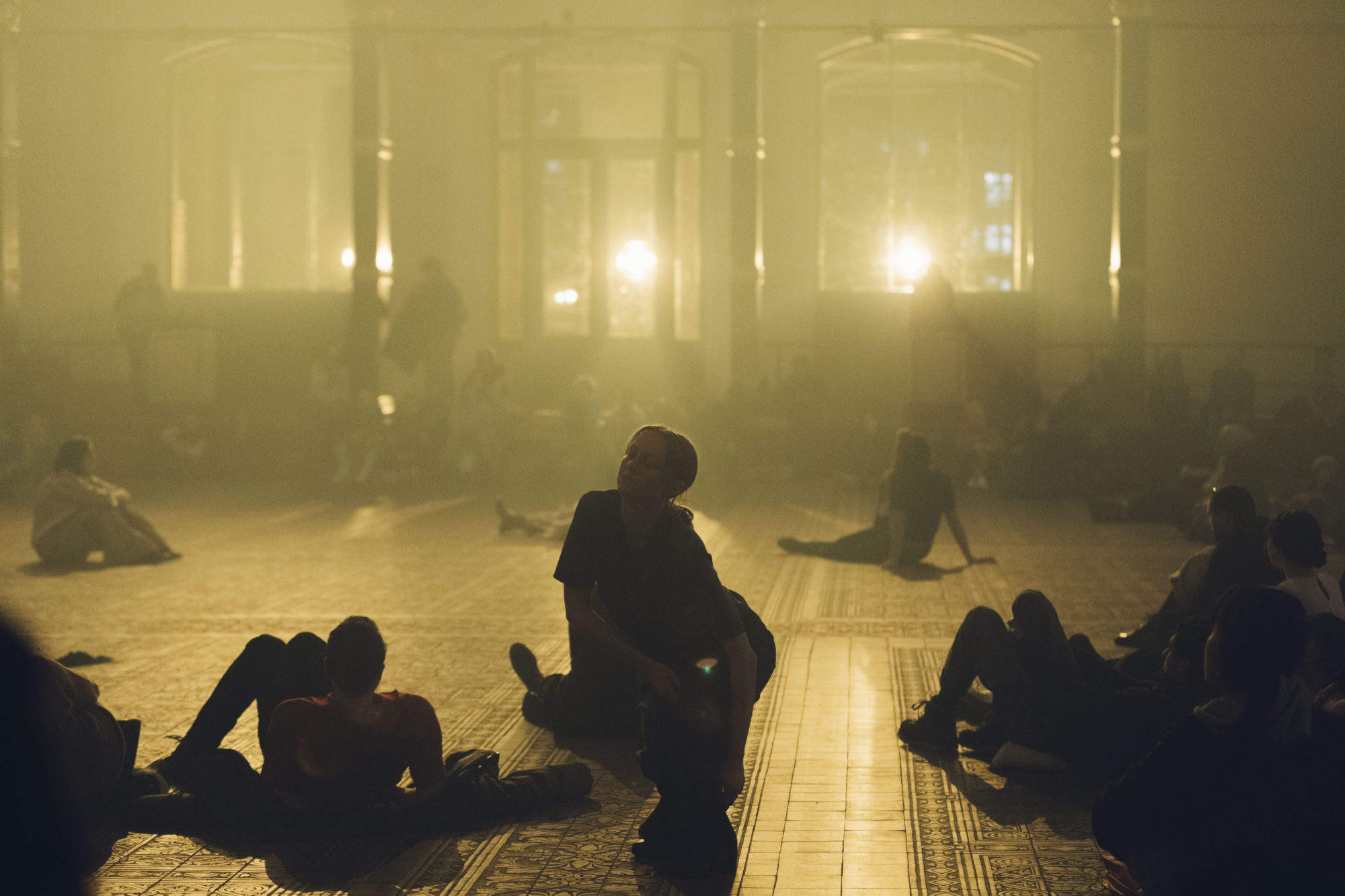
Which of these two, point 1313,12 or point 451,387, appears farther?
point 1313,12

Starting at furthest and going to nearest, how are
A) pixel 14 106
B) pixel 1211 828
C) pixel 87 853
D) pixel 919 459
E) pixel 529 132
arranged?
pixel 529 132, pixel 14 106, pixel 919 459, pixel 87 853, pixel 1211 828

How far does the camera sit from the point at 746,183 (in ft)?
54.7

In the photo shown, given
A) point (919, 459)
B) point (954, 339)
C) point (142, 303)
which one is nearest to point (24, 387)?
point (142, 303)

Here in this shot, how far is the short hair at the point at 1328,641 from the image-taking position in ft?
11.4

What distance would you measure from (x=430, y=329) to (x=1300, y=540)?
13.2 m

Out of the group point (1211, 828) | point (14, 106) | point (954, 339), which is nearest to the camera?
point (1211, 828)

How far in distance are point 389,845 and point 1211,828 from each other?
1971mm

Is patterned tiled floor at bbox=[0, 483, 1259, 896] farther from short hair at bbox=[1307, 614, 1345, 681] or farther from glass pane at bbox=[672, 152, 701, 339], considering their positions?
glass pane at bbox=[672, 152, 701, 339]

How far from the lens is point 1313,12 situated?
1784cm

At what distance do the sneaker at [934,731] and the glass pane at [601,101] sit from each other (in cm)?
1549

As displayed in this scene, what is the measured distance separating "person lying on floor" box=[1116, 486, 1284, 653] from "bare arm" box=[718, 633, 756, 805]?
2045mm

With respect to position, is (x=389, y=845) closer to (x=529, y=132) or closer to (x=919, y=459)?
(x=919, y=459)

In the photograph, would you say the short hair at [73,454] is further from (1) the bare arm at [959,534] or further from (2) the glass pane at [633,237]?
(2) the glass pane at [633,237]

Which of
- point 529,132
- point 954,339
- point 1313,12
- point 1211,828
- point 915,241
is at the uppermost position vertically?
point 1313,12
